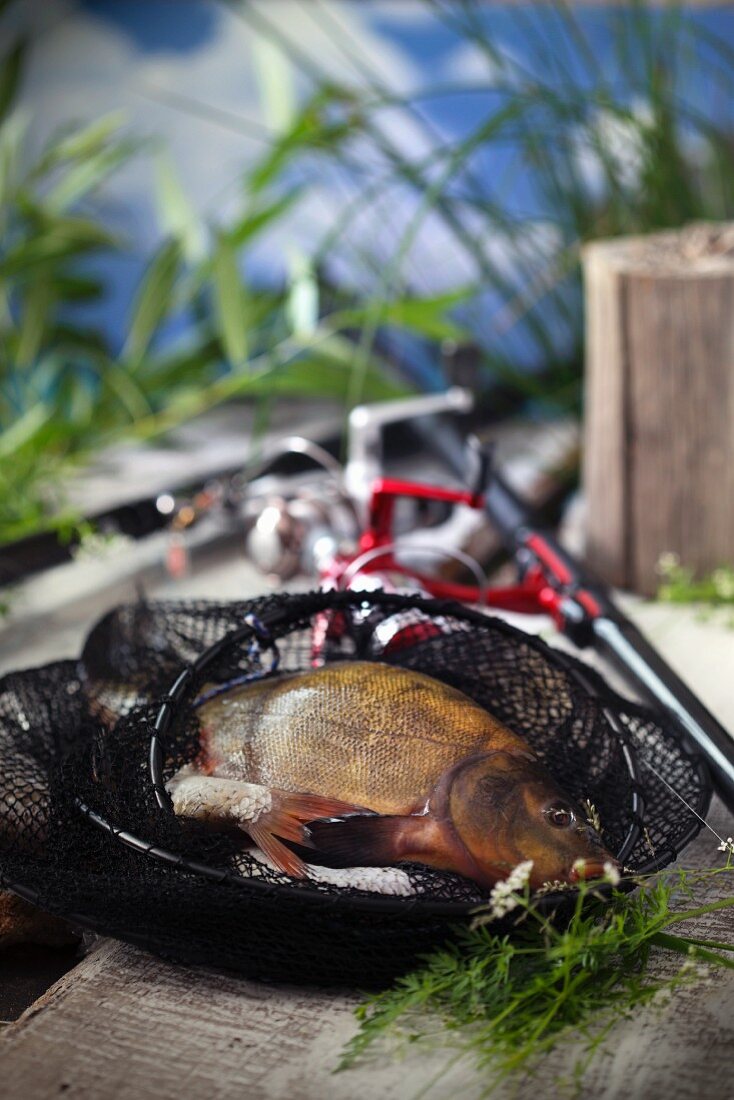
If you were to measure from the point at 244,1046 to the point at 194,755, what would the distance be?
25 cm

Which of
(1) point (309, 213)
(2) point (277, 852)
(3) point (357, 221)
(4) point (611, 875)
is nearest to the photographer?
(4) point (611, 875)

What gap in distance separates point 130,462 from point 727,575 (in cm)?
121

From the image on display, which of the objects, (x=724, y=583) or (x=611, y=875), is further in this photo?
(x=724, y=583)

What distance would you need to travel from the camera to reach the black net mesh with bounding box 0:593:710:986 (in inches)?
37.5

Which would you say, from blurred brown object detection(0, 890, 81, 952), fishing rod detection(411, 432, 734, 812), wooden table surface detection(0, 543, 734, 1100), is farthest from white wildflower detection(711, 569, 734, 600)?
blurred brown object detection(0, 890, 81, 952)

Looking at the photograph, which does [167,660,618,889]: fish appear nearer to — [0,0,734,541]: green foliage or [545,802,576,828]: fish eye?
[545,802,576,828]: fish eye

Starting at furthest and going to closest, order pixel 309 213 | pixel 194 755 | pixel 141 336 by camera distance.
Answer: pixel 309 213, pixel 141 336, pixel 194 755

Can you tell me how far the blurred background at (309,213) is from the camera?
228 cm

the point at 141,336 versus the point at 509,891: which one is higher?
the point at 141,336

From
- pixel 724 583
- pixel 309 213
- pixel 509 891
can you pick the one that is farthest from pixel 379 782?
pixel 309 213

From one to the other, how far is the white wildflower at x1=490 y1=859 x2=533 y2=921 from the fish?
0.10 ft

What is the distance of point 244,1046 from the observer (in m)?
0.94

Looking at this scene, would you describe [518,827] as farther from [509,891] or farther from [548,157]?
[548,157]

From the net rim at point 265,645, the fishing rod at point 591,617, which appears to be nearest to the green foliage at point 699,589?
the fishing rod at point 591,617
